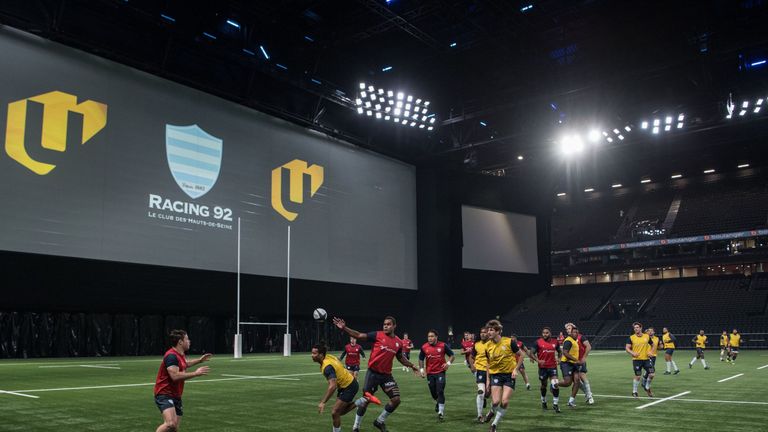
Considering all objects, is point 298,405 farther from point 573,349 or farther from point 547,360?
point 573,349

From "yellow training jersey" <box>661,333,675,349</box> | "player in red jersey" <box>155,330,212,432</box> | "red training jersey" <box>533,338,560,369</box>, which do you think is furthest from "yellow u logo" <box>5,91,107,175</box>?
"yellow training jersey" <box>661,333,675,349</box>

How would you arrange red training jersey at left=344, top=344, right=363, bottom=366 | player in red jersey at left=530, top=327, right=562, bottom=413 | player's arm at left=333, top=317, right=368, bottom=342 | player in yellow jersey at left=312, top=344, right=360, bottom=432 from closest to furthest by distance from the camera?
player in yellow jersey at left=312, top=344, right=360, bottom=432
player's arm at left=333, top=317, right=368, bottom=342
player in red jersey at left=530, top=327, right=562, bottom=413
red training jersey at left=344, top=344, right=363, bottom=366

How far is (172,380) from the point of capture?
8.77m

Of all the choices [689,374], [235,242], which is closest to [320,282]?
[235,242]

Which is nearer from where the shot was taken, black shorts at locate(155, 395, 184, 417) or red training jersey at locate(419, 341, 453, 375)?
black shorts at locate(155, 395, 184, 417)

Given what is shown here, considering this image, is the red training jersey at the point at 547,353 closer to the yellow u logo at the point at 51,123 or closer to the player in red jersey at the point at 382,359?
the player in red jersey at the point at 382,359

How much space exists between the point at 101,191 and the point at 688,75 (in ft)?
103

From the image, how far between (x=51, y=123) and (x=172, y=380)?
2461 cm

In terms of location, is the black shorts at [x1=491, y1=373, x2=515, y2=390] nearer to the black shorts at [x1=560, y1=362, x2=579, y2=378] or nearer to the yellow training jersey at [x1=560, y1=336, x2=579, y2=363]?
the yellow training jersey at [x1=560, y1=336, x2=579, y2=363]

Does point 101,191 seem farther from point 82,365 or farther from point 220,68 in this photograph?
point 220,68

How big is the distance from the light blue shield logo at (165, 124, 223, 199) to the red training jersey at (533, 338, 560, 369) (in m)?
24.0

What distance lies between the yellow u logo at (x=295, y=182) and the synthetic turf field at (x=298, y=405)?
16.0m

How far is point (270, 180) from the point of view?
3916 centimetres

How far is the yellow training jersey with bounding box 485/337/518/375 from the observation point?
12.6 metres
